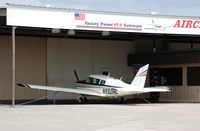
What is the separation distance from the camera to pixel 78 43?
3922cm

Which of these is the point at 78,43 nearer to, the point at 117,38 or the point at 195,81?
the point at 117,38

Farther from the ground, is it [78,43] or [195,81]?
[78,43]

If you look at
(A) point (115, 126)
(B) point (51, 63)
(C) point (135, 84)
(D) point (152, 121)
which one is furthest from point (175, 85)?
(A) point (115, 126)

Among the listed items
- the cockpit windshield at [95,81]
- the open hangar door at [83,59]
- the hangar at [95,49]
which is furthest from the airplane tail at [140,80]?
the open hangar door at [83,59]

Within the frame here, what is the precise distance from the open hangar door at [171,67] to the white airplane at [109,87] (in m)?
2.81

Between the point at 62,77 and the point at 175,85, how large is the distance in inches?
338

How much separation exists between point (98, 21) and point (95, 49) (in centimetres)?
884

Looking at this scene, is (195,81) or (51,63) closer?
(195,81)

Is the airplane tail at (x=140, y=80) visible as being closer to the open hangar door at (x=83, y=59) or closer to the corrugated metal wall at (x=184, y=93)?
the corrugated metal wall at (x=184, y=93)

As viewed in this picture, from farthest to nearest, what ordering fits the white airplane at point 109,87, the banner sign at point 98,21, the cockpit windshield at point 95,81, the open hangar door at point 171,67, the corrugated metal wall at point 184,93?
the corrugated metal wall at point 184,93, the open hangar door at point 171,67, the cockpit windshield at point 95,81, the white airplane at point 109,87, the banner sign at point 98,21

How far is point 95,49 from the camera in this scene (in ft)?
131

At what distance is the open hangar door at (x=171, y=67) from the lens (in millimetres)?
34406

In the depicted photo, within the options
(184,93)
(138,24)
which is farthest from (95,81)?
(184,93)

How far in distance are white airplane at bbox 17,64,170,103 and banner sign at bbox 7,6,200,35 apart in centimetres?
309
